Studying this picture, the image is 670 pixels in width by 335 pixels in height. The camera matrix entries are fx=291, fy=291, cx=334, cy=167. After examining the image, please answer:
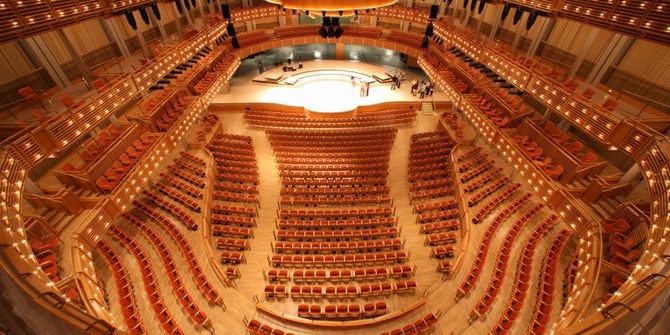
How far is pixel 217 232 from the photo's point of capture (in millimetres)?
12062

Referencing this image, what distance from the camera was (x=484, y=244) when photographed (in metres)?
11.0

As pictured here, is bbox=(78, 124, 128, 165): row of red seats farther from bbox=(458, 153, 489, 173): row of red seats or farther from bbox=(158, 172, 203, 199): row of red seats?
bbox=(458, 153, 489, 173): row of red seats

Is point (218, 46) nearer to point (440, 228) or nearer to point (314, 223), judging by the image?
point (314, 223)

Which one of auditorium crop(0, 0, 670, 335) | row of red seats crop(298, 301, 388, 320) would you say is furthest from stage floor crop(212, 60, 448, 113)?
row of red seats crop(298, 301, 388, 320)

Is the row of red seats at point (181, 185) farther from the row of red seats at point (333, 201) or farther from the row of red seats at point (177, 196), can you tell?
the row of red seats at point (333, 201)

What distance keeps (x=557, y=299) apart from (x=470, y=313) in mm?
2738

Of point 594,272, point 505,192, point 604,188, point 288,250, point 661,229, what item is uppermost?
point 661,229

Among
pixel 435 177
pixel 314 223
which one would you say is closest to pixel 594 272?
pixel 435 177

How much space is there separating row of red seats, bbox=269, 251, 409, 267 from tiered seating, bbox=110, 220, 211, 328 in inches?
115

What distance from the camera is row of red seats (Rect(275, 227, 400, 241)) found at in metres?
12.1

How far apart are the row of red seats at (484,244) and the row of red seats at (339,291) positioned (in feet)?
5.59

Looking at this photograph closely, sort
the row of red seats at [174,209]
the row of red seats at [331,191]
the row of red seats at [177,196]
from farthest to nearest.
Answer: the row of red seats at [331,191], the row of red seats at [177,196], the row of red seats at [174,209]

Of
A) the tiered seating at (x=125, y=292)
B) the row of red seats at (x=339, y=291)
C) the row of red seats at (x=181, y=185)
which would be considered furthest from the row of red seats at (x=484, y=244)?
the row of red seats at (x=181, y=185)

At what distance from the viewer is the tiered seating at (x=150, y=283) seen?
8.66 metres
